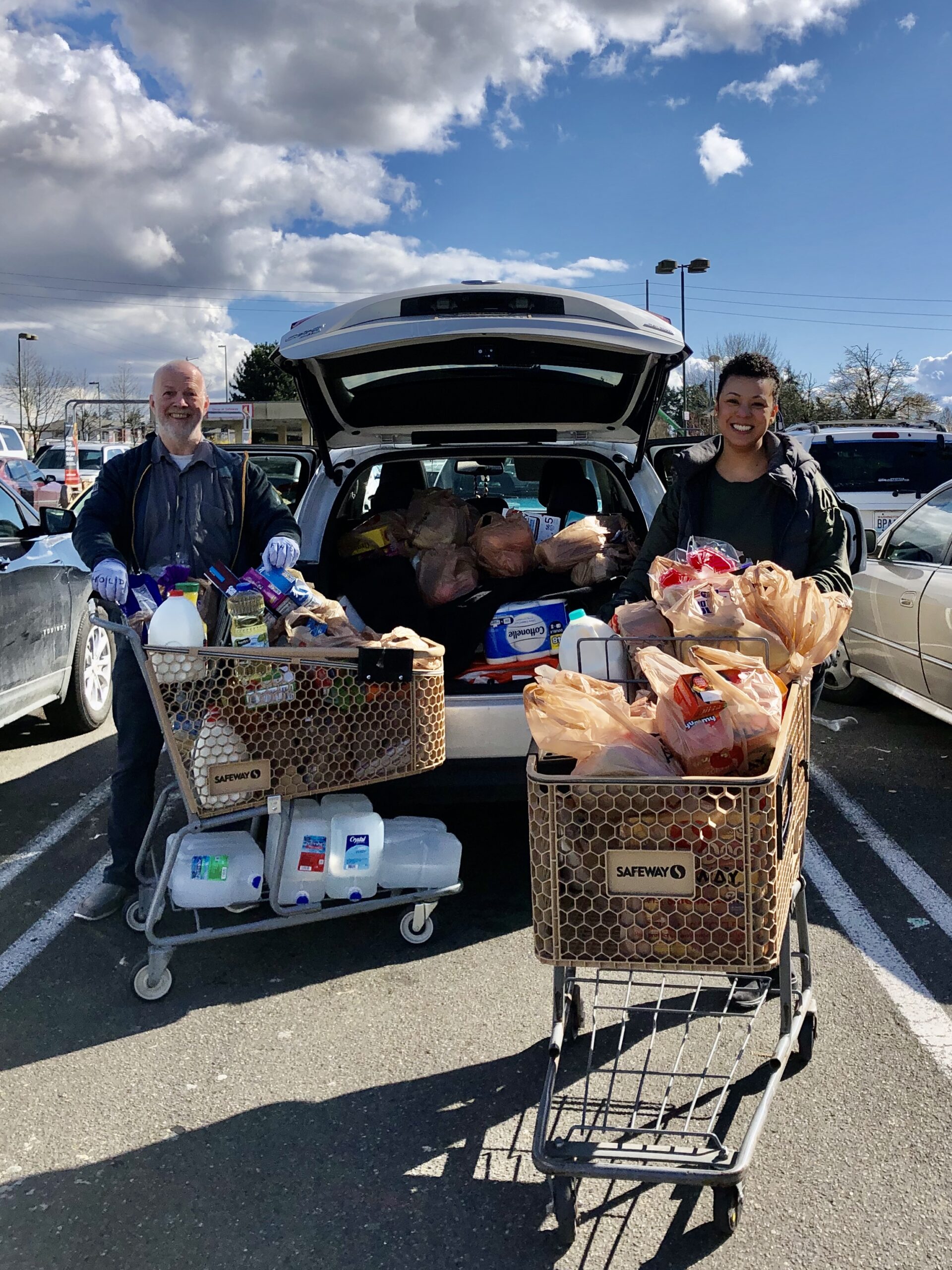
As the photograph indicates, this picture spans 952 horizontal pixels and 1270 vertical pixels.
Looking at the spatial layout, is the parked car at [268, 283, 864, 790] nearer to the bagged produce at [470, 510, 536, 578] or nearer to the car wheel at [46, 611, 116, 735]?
the bagged produce at [470, 510, 536, 578]

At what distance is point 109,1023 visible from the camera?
314 cm

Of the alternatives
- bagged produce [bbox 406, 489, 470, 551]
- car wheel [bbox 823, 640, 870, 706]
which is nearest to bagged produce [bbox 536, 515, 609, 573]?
bagged produce [bbox 406, 489, 470, 551]

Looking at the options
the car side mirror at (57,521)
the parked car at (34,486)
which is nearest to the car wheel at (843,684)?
the car side mirror at (57,521)

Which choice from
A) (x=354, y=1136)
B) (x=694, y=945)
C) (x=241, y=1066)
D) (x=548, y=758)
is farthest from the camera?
(x=241, y=1066)

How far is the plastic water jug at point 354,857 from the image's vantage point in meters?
3.48

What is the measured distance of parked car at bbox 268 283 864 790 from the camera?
11.8 ft

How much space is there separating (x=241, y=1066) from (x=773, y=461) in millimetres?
2472

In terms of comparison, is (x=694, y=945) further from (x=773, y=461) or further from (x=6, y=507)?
(x=6, y=507)

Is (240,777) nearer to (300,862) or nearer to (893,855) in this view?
(300,862)

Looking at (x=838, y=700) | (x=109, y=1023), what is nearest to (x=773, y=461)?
(x=109, y=1023)

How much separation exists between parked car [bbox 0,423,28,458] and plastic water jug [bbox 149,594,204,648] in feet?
68.0

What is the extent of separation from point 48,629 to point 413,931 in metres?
3.16

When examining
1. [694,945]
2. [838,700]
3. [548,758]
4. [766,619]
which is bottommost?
[838,700]

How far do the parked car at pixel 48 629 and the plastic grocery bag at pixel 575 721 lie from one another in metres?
3.71
